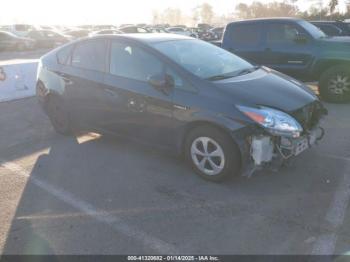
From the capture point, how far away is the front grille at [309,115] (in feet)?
14.1

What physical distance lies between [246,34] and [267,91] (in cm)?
508

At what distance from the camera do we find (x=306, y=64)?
830 cm

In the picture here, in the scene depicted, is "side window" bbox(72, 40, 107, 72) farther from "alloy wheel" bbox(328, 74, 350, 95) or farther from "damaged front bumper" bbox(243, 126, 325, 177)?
"alloy wheel" bbox(328, 74, 350, 95)

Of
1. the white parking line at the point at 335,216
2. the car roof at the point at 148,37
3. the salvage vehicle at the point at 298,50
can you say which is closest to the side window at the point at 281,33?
the salvage vehicle at the point at 298,50

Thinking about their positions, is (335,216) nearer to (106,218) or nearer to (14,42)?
(106,218)

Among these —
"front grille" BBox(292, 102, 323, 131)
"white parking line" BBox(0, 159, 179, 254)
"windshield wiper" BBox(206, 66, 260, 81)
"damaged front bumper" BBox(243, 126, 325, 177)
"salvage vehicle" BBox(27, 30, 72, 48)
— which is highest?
"windshield wiper" BBox(206, 66, 260, 81)

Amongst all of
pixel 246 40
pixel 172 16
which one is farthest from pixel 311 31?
pixel 172 16

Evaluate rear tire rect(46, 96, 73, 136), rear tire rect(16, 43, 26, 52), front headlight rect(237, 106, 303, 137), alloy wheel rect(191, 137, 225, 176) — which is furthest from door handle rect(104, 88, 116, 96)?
rear tire rect(16, 43, 26, 52)

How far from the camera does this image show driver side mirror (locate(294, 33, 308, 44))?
27.1 ft

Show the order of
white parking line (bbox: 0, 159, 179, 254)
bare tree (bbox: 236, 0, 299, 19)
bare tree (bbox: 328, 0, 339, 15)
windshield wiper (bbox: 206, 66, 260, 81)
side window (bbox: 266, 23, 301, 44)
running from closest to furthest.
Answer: white parking line (bbox: 0, 159, 179, 254) < windshield wiper (bbox: 206, 66, 260, 81) < side window (bbox: 266, 23, 301, 44) < bare tree (bbox: 328, 0, 339, 15) < bare tree (bbox: 236, 0, 299, 19)

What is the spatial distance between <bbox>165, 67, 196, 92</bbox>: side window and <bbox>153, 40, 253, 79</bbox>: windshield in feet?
0.52

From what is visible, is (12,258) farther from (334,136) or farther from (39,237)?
(334,136)

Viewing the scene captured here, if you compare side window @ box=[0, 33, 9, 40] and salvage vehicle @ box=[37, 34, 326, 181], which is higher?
salvage vehicle @ box=[37, 34, 326, 181]

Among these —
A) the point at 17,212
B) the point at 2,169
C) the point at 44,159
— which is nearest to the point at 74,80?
the point at 44,159
